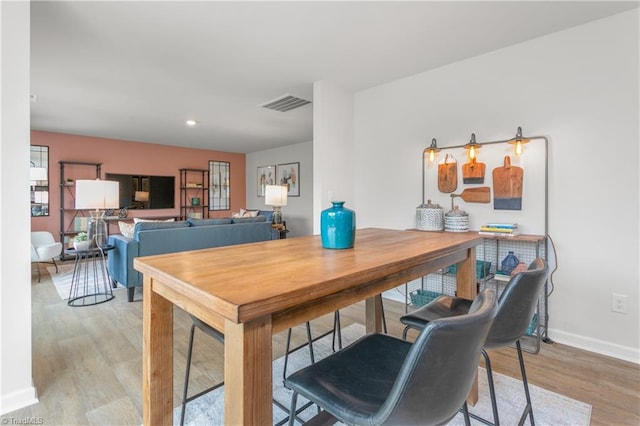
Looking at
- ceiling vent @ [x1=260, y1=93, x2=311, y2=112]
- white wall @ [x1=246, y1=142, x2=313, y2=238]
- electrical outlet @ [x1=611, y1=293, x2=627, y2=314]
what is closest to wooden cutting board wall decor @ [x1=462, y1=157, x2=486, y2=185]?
electrical outlet @ [x1=611, y1=293, x2=627, y2=314]

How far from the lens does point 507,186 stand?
8.96 feet

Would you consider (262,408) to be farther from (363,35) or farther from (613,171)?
(613,171)

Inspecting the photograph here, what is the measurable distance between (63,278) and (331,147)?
4.14 meters

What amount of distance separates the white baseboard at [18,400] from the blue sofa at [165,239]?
1.77m

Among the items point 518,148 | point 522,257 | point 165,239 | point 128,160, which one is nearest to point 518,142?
point 518,148

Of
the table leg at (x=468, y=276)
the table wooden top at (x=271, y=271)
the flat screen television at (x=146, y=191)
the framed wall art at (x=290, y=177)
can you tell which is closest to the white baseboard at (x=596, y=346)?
the table leg at (x=468, y=276)

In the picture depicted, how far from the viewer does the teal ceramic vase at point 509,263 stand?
257cm

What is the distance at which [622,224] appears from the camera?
226cm

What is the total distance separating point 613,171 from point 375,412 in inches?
99.5

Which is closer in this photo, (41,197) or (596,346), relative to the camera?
(596,346)

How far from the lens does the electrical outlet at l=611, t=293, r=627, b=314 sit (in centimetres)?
227

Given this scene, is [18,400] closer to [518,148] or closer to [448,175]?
[448,175]

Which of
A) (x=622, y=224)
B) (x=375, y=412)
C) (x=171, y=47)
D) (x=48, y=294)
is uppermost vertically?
(x=171, y=47)

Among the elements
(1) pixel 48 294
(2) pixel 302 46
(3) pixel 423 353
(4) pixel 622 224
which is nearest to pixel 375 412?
(3) pixel 423 353
